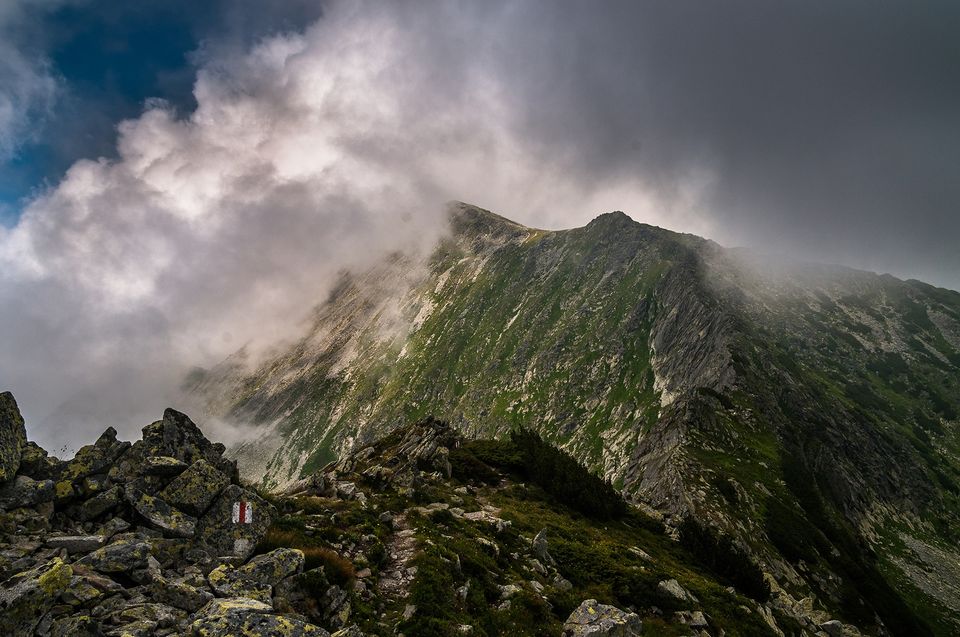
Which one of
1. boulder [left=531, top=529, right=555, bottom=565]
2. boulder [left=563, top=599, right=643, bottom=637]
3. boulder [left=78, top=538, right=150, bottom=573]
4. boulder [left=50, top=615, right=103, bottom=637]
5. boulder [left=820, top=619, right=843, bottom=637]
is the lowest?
boulder [left=820, top=619, right=843, bottom=637]

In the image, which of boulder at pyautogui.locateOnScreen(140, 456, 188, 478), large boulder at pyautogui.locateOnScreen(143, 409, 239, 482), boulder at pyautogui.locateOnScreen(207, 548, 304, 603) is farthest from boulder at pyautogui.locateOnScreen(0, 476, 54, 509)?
boulder at pyautogui.locateOnScreen(207, 548, 304, 603)

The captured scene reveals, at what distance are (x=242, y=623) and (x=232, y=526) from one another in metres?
7.11

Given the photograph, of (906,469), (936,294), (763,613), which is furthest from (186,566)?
(936,294)

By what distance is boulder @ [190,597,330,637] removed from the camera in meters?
9.83

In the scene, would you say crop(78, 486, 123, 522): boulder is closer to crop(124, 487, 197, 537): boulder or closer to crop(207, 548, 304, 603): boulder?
crop(124, 487, 197, 537): boulder

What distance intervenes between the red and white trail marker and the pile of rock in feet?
0.13

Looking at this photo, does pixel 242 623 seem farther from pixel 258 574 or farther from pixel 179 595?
pixel 258 574

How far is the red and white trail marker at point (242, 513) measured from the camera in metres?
16.6

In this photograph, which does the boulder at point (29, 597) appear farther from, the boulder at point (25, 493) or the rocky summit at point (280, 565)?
the boulder at point (25, 493)

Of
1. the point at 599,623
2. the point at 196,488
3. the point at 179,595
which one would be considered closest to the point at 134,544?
the point at 179,595

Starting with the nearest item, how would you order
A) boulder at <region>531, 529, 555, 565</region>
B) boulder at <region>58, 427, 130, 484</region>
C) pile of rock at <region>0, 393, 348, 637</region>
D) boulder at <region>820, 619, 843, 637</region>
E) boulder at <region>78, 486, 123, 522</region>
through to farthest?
pile of rock at <region>0, 393, 348, 637</region> → boulder at <region>78, 486, 123, 522</region> → boulder at <region>58, 427, 130, 484</region> → boulder at <region>531, 529, 555, 565</region> → boulder at <region>820, 619, 843, 637</region>

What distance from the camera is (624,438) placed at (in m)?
122

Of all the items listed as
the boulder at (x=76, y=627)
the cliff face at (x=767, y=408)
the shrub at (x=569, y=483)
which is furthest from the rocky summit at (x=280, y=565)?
the cliff face at (x=767, y=408)

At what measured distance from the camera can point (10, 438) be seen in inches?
620
